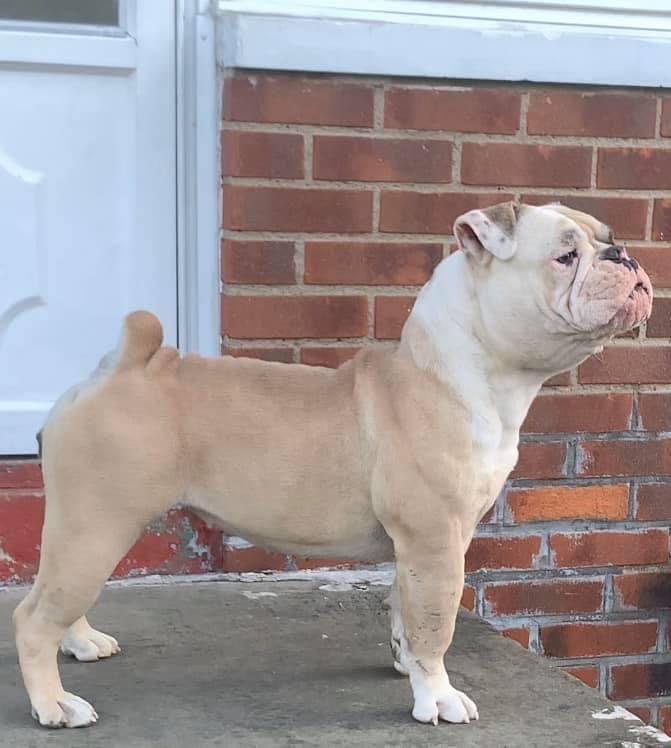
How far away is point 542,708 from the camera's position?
6.07 ft

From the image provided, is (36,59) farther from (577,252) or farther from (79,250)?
(577,252)

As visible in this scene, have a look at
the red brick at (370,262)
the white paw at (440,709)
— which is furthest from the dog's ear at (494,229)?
the red brick at (370,262)

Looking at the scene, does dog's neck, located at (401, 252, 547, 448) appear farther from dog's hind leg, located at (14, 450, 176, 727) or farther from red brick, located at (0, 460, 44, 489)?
red brick, located at (0, 460, 44, 489)

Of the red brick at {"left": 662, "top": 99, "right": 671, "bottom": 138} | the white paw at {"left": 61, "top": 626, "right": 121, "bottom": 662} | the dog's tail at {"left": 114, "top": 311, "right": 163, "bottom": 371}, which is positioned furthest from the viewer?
the red brick at {"left": 662, "top": 99, "right": 671, "bottom": 138}

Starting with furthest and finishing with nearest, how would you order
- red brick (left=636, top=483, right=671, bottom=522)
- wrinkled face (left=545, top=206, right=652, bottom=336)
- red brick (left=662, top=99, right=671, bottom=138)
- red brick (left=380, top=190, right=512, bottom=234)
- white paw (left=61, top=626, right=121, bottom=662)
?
red brick (left=636, top=483, right=671, bottom=522), red brick (left=662, top=99, right=671, bottom=138), red brick (left=380, top=190, right=512, bottom=234), white paw (left=61, top=626, right=121, bottom=662), wrinkled face (left=545, top=206, right=652, bottom=336)

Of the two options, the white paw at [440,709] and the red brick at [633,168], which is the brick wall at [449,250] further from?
the white paw at [440,709]

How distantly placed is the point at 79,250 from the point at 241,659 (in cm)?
107

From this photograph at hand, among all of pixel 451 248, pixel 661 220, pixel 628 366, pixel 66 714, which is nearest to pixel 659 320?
pixel 628 366

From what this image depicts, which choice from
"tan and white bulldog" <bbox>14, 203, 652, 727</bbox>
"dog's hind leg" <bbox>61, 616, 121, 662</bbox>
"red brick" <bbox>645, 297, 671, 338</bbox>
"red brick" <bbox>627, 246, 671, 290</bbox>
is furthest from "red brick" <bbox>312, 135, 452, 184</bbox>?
"dog's hind leg" <bbox>61, 616, 121, 662</bbox>

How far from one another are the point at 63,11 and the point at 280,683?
5.33 ft

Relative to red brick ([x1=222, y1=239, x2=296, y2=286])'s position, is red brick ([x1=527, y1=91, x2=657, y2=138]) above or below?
above

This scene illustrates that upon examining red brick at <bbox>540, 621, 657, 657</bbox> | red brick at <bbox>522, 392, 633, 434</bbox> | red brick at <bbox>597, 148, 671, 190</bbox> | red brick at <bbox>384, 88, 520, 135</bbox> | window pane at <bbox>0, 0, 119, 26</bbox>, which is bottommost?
red brick at <bbox>540, 621, 657, 657</bbox>

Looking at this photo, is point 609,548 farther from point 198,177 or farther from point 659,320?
point 198,177

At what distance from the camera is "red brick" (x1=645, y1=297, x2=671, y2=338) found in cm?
267
